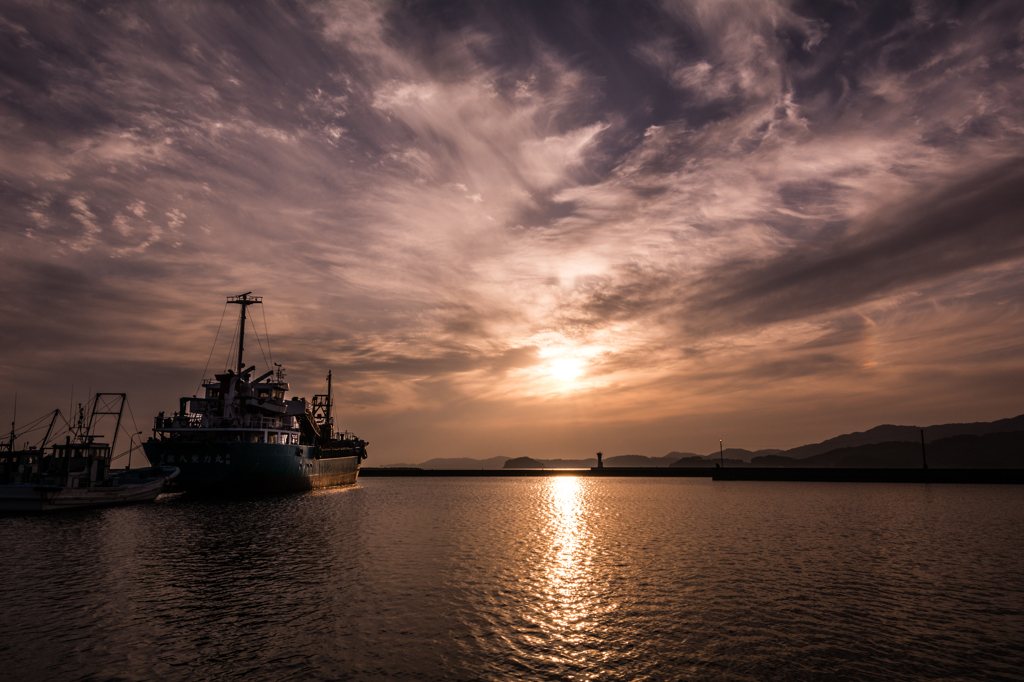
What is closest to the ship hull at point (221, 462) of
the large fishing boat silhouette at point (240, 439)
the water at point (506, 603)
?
the large fishing boat silhouette at point (240, 439)

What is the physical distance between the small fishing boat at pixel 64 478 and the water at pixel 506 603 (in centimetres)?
1227

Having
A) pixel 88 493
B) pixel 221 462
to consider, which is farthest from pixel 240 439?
pixel 88 493

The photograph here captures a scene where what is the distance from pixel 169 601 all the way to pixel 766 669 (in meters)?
22.3

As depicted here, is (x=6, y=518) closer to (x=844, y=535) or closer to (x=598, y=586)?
(x=598, y=586)

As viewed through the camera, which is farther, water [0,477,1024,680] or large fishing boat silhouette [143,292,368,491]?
large fishing boat silhouette [143,292,368,491]

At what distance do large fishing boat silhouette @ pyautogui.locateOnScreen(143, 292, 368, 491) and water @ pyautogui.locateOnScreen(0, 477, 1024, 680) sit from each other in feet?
75.7

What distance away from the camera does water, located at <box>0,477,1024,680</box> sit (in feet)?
49.3

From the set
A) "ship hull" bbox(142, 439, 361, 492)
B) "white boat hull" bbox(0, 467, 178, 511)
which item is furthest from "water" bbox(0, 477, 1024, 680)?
"ship hull" bbox(142, 439, 361, 492)

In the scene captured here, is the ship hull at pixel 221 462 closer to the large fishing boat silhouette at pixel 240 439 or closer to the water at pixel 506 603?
the large fishing boat silhouette at pixel 240 439

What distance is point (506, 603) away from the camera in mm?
21656

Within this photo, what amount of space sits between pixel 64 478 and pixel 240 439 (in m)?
17.9

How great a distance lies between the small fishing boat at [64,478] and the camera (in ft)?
169

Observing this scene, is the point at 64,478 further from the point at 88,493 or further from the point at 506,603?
the point at 506,603

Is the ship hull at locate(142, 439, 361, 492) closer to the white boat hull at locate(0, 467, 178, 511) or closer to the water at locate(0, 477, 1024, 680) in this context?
the white boat hull at locate(0, 467, 178, 511)
